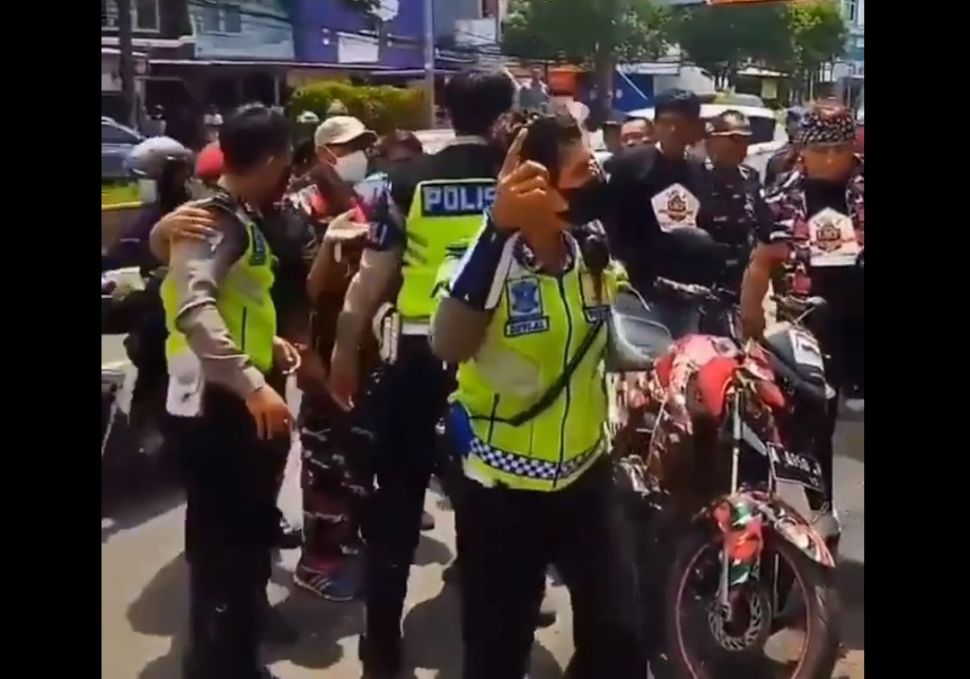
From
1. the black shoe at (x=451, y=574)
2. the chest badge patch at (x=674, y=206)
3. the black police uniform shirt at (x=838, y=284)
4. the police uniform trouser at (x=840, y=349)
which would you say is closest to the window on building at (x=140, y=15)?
the chest badge patch at (x=674, y=206)

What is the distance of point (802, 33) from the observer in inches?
111

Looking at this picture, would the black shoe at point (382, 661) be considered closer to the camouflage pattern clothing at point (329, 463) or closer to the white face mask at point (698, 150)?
the camouflage pattern clothing at point (329, 463)

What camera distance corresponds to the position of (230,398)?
289 cm

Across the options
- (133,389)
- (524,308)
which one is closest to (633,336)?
(524,308)

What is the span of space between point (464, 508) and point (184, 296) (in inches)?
27.6

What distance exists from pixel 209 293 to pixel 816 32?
1.30 metres

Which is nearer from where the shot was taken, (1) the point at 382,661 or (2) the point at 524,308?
(2) the point at 524,308

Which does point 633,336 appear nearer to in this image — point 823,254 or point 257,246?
point 823,254

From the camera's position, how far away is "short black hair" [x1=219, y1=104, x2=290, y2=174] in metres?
2.84

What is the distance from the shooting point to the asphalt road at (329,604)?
2922 millimetres

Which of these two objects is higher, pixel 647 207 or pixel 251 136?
pixel 251 136

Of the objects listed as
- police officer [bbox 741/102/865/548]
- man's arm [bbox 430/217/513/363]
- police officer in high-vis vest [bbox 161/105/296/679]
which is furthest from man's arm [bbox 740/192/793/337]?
police officer in high-vis vest [bbox 161/105/296/679]

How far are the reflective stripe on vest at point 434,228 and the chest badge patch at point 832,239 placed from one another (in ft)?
2.15
